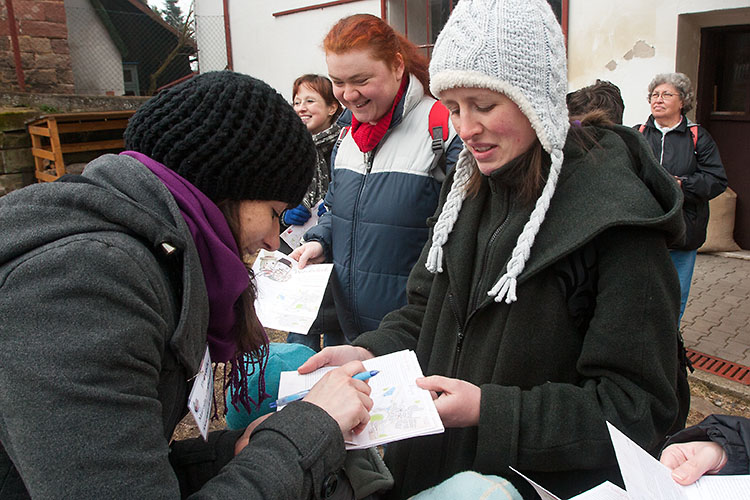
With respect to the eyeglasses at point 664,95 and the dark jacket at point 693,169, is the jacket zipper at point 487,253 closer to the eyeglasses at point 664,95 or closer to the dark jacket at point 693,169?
the dark jacket at point 693,169

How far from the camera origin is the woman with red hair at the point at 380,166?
96.2 inches

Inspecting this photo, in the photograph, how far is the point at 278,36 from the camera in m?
8.11

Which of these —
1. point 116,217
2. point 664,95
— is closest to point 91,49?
point 664,95

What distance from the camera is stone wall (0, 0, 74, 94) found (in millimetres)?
9148

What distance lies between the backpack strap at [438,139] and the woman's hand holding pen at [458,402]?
1154mm

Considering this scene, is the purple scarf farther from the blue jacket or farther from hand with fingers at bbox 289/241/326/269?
hand with fingers at bbox 289/241/326/269

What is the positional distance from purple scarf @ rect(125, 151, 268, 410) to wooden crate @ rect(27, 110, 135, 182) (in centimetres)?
776

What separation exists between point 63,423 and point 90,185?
0.40m

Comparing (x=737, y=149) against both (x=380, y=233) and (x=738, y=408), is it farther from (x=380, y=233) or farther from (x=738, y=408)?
(x=380, y=233)

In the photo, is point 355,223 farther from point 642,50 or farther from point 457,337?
point 642,50

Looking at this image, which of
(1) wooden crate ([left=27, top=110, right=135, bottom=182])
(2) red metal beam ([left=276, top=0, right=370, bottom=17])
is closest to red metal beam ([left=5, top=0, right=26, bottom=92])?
(1) wooden crate ([left=27, top=110, right=135, bottom=182])

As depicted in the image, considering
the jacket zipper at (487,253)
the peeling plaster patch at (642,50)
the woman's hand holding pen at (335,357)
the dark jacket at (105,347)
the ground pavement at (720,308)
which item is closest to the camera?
the dark jacket at (105,347)

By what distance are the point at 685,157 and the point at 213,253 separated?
3.91 meters

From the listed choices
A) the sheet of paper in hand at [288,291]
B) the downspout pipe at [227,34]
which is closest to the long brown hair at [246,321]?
the sheet of paper in hand at [288,291]
